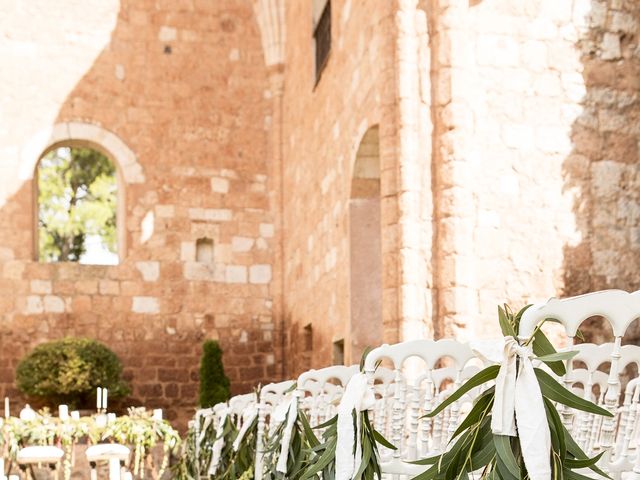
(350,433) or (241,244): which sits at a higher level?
(241,244)

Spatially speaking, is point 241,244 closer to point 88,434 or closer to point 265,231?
point 265,231

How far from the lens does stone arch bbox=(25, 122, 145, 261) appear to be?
11.1 metres

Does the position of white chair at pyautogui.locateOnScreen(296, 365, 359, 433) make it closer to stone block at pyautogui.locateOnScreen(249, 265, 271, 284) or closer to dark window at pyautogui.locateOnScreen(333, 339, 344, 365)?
dark window at pyautogui.locateOnScreen(333, 339, 344, 365)

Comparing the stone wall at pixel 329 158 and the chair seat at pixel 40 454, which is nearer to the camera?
the chair seat at pixel 40 454

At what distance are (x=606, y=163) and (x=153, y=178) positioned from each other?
627cm

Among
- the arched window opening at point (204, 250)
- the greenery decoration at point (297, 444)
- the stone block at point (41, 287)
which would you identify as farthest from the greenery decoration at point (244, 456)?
the arched window opening at point (204, 250)

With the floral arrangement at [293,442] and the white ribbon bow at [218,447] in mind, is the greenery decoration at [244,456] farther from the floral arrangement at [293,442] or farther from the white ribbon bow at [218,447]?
the floral arrangement at [293,442]

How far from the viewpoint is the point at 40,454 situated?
20.0 feet

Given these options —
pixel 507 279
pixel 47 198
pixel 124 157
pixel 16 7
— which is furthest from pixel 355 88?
pixel 47 198

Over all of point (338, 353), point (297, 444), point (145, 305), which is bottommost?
point (297, 444)

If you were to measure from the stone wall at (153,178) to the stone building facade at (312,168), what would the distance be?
23 millimetres

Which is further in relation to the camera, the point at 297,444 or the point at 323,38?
the point at 323,38

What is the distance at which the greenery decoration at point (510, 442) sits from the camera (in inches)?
74.9

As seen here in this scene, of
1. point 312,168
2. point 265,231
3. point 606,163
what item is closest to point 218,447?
point 606,163
